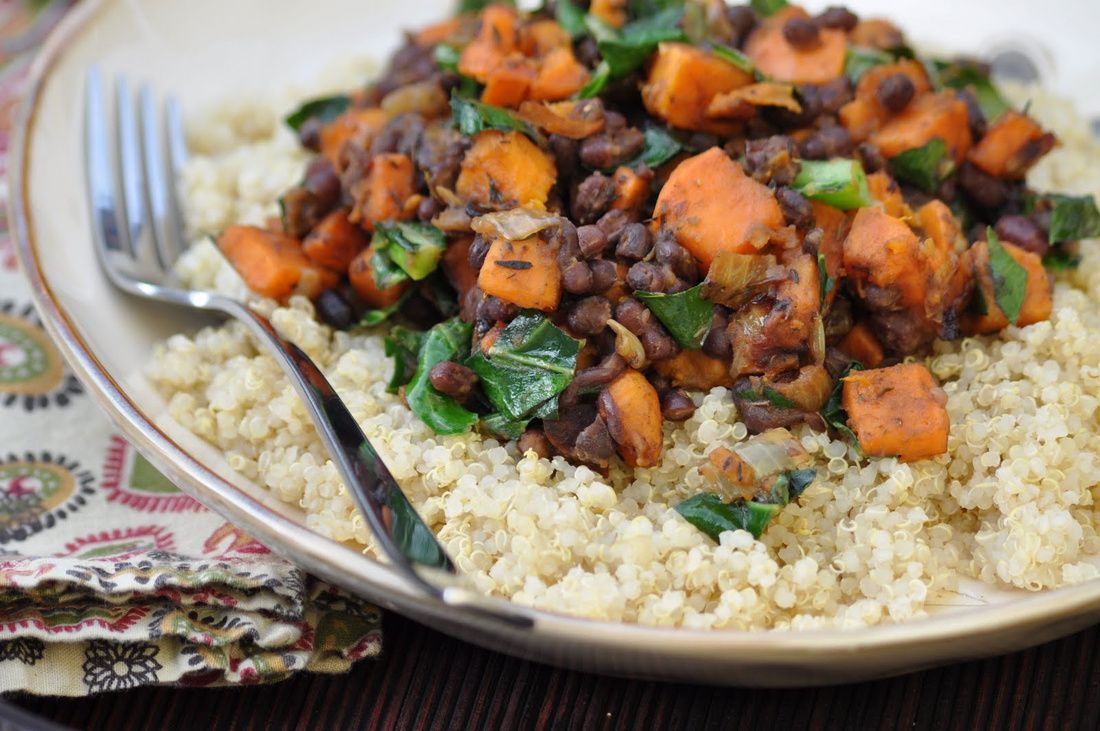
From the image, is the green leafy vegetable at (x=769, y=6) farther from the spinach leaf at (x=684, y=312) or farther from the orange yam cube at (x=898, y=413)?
the orange yam cube at (x=898, y=413)

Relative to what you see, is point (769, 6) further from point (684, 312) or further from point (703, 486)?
point (703, 486)

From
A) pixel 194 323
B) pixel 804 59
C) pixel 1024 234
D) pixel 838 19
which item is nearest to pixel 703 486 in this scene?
pixel 1024 234

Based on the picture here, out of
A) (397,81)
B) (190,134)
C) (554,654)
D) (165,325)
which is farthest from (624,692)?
(190,134)

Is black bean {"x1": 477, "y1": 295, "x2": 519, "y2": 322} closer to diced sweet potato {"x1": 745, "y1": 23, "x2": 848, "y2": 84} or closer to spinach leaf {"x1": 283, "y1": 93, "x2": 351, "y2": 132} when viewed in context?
diced sweet potato {"x1": 745, "y1": 23, "x2": 848, "y2": 84}

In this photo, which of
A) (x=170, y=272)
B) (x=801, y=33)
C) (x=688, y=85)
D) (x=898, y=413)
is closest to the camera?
(x=898, y=413)

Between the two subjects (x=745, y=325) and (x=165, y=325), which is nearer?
(x=745, y=325)

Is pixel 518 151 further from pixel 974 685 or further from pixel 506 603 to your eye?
pixel 974 685

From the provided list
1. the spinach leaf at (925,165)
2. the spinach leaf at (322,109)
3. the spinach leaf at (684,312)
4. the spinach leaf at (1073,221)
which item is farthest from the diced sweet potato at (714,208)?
the spinach leaf at (322,109)
